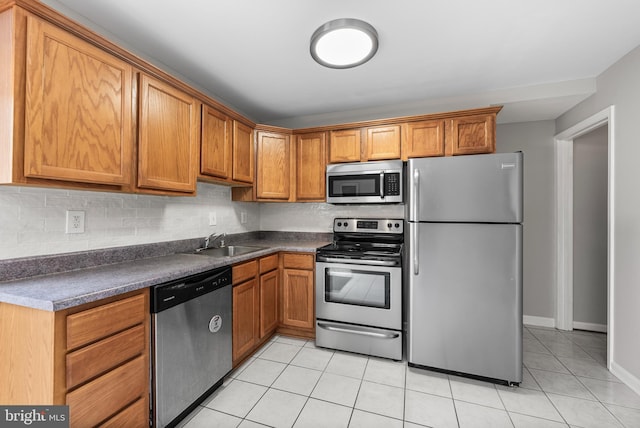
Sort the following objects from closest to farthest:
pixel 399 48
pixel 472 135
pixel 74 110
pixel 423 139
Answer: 1. pixel 74 110
2. pixel 399 48
3. pixel 472 135
4. pixel 423 139

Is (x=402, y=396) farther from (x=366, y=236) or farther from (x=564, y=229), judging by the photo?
(x=564, y=229)

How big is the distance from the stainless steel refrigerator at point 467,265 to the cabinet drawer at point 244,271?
130 cm

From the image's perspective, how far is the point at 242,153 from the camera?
108 inches

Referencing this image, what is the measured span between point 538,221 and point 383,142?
6.47 feet

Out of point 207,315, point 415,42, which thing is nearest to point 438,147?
point 415,42

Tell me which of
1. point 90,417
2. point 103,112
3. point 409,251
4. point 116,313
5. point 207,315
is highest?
point 103,112

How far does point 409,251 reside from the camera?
2.23m

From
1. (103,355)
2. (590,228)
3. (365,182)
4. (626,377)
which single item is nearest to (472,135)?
(365,182)

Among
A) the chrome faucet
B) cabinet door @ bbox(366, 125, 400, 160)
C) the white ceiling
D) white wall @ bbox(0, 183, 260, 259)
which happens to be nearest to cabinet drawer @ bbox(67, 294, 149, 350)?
white wall @ bbox(0, 183, 260, 259)

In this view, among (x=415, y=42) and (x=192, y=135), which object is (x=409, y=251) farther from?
(x=192, y=135)

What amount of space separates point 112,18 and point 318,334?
2.78m

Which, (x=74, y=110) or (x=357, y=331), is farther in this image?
(x=357, y=331)

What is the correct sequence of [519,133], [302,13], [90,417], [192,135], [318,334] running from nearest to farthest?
[90,417]
[302,13]
[192,135]
[318,334]
[519,133]

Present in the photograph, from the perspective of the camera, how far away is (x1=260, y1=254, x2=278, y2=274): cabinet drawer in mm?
2486
